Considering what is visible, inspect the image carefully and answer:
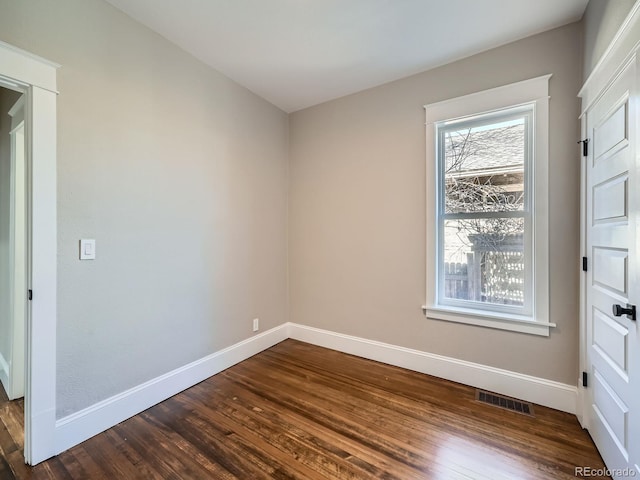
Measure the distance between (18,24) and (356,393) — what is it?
3198 mm

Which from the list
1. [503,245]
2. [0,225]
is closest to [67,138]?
[0,225]

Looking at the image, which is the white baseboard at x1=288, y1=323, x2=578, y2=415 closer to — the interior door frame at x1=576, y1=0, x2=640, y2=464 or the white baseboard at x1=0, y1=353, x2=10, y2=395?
the interior door frame at x1=576, y1=0, x2=640, y2=464

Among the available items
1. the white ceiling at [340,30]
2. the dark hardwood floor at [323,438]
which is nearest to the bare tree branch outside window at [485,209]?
the white ceiling at [340,30]

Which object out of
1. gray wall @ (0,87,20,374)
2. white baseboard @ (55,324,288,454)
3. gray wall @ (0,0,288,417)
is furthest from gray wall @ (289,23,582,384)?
gray wall @ (0,87,20,374)

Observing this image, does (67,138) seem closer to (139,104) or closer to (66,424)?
(139,104)

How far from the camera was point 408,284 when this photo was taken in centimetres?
266

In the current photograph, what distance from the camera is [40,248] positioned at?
60.3 inches

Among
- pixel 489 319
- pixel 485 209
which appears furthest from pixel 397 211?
pixel 489 319

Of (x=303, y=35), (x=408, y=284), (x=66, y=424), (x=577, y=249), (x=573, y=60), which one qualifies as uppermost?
(x=303, y=35)

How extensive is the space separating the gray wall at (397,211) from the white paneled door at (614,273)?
24 cm

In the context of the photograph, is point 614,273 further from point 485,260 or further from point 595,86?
point 595,86

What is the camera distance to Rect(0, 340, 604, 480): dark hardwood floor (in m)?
1.49

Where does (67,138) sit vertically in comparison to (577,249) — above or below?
above

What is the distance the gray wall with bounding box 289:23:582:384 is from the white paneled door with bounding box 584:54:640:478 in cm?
24
